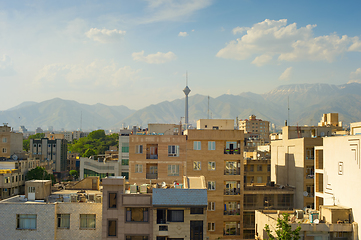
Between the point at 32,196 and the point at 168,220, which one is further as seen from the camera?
the point at 32,196

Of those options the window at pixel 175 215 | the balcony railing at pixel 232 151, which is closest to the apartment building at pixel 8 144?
the balcony railing at pixel 232 151

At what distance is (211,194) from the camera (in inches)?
1558

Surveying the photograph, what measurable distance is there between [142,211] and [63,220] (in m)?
6.42

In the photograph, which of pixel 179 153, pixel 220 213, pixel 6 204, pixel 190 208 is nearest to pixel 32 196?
pixel 6 204

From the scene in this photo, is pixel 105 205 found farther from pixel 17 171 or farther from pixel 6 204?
pixel 17 171

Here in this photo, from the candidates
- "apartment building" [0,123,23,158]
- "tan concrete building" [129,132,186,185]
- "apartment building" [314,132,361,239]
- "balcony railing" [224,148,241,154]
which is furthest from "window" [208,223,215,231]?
"apartment building" [0,123,23,158]

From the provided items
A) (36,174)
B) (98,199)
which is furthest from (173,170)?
(36,174)

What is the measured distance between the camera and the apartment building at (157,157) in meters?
40.1

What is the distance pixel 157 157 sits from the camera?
40500mm

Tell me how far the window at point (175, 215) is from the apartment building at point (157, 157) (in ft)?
42.3

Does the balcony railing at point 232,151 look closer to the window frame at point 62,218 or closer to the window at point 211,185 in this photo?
the window at point 211,185

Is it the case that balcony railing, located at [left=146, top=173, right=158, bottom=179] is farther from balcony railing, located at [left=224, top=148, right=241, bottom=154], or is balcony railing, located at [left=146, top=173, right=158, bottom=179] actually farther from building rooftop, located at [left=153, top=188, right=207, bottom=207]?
building rooftop, located at [left=153, top=188, right=207, bottom=207]

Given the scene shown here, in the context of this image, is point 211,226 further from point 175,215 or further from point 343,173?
point 343,173

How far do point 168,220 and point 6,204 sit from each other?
12.8 m
